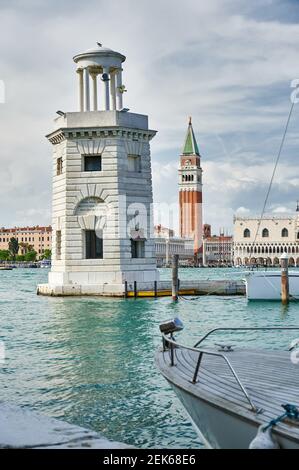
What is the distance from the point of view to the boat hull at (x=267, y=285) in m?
30.7

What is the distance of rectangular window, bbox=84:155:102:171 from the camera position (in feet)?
111

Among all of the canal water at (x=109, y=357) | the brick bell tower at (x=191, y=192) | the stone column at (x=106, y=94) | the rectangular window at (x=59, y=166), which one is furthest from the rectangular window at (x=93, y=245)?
the brick bell tower at (x=191, y=192)

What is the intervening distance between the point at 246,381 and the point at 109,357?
7728 mm

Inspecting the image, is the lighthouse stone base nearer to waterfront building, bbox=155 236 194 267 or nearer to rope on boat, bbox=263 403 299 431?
rope on boat, bbox=263 403 299 431

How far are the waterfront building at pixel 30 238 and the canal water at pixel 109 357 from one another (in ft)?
447

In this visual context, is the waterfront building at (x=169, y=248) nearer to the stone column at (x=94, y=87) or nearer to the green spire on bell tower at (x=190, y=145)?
the green spire on bell tower at (x=190, y=145)

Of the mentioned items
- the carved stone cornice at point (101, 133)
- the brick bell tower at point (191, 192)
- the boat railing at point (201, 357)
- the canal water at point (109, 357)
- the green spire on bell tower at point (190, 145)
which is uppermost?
the green spire on bell tower at point (190, 145)

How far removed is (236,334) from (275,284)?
1229cm

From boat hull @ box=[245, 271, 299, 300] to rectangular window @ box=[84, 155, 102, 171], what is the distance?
29.8 ft

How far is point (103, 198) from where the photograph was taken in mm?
33406

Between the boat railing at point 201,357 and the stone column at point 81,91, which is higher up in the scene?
the stone column at point 81,91

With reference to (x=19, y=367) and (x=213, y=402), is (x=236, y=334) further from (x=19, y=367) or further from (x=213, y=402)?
(x=213, y=402)

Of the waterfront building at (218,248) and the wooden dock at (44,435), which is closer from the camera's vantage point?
the wooden dock at (44,435)

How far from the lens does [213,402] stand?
21.4ft
